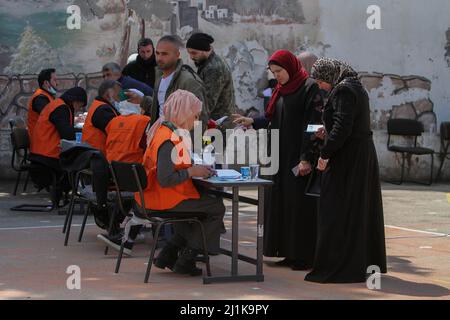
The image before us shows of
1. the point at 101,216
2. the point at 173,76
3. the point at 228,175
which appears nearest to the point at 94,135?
the point at 101,216

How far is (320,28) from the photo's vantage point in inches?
696

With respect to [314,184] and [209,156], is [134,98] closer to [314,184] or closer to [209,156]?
[209,156]

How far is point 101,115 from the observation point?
1102 centimetres

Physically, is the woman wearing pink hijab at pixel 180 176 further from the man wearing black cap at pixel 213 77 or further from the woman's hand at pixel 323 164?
the man wearing black cap at pixel 213 77

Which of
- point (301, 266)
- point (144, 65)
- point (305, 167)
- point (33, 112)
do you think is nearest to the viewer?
point (305, 167)

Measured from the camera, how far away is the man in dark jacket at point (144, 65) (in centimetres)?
1364

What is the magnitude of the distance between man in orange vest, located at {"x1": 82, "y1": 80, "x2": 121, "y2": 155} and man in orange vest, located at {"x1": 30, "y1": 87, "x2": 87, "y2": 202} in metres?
1.77

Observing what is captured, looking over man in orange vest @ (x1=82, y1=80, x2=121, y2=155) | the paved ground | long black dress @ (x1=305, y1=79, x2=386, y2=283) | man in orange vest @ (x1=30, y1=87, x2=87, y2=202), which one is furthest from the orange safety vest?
long black dress @ (x1=305, y1=79, x2=386, y2=283)

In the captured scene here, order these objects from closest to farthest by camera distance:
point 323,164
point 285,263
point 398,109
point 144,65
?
1. point 323,164
2. point 285,263
3. point 144,65
4. point 398,109

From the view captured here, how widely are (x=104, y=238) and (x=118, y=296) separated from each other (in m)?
2.27

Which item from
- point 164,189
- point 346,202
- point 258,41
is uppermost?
point 258,41

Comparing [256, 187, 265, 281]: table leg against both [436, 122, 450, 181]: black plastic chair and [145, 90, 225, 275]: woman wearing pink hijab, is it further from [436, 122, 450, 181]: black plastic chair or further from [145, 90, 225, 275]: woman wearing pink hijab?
[436, 122, 450, 181]: black plastic chair

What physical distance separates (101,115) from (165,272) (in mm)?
2805
